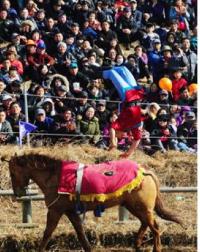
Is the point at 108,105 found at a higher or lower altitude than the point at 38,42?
lower

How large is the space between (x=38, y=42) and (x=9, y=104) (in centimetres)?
260

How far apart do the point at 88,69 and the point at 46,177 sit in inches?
234

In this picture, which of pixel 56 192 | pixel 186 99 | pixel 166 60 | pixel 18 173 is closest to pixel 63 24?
pixel 166 60

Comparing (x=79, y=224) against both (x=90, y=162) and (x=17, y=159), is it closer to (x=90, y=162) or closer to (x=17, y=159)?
(x=17, y=159)

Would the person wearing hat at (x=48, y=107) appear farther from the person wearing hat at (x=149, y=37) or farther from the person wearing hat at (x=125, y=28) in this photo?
the person wearing hat at (x=125, y=28)

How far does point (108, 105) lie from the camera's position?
1819 centimetres

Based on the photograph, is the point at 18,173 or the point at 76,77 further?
the point at 76,77

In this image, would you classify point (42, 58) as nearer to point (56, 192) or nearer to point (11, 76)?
point (11, 76)

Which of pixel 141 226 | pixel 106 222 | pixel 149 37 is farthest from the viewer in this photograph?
pixel 149 37

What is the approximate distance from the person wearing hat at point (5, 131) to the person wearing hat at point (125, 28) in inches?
242

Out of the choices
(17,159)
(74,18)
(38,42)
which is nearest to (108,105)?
(38,42)

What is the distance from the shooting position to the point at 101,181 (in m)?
13.2

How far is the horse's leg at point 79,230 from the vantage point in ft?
43.9

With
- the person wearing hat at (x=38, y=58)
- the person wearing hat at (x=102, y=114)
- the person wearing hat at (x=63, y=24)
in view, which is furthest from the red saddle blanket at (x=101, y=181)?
the person wearing hat at (x=63, y=24)
